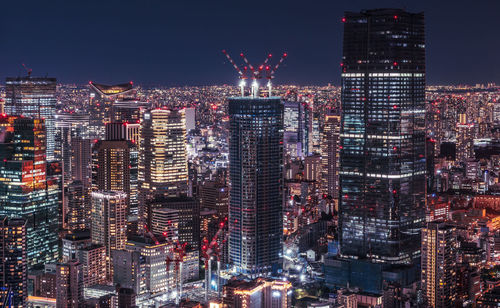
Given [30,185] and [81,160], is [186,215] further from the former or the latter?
[81,160]

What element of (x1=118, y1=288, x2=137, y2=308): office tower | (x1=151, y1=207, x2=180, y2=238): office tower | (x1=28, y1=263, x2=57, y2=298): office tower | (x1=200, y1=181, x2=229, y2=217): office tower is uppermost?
(x1=200, y1=181, x2=229, y2=217): office tower

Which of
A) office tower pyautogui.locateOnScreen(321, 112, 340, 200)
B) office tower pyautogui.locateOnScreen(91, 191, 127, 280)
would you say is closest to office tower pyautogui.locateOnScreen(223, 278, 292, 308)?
office tower pyautogui.locateOnScreen(91, 191, 127, 280)

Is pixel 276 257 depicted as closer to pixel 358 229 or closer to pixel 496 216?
pixel 358 229

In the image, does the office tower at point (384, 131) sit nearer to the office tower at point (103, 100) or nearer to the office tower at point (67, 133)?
the office tower at point (67, 133)

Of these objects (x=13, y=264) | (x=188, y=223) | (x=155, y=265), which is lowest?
(x=155, y=265)

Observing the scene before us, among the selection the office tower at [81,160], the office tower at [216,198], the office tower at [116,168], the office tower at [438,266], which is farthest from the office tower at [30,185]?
the office tower at [438,266]

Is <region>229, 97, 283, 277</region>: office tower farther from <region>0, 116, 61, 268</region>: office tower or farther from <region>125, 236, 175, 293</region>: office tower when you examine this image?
<region>0, 116, 61, 268</region>: office tower

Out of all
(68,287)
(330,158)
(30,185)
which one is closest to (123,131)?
(330,158)

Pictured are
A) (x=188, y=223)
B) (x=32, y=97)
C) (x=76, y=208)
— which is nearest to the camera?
(x=188, y=223)
